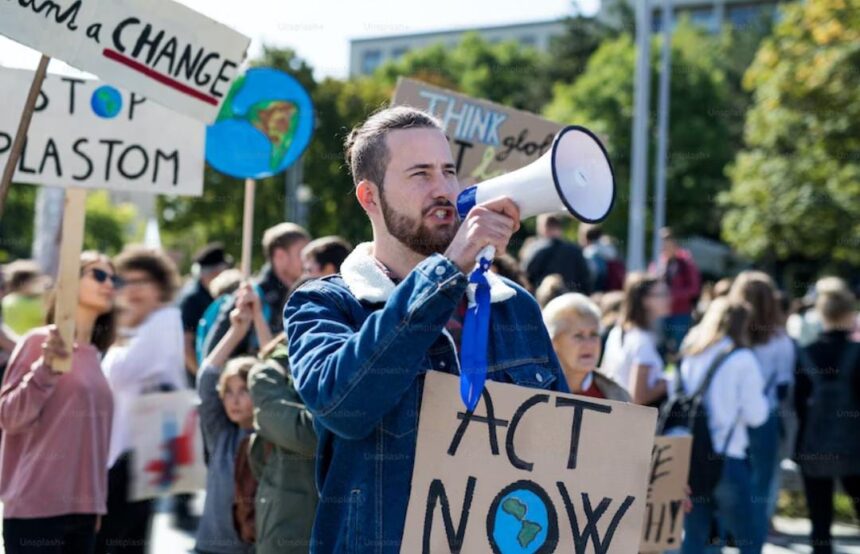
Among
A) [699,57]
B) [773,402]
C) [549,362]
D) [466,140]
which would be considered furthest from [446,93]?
[699,57]

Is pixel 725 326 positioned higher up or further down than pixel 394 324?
higher up

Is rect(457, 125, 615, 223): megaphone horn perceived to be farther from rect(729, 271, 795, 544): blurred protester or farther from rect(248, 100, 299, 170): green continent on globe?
rect(729, 271, 795, 544): blurred protester

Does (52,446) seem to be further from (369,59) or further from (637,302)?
(369,59)

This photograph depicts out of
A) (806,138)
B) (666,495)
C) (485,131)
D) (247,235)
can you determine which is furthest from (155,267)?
(806,138)

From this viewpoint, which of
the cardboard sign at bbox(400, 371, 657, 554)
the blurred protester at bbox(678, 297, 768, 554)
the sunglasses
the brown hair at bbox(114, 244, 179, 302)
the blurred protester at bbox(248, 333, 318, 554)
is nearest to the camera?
the cardboard sign at bbox(400, 371, 657, 554)

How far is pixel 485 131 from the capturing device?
656 centimetres

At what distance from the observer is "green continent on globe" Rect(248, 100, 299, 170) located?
6418 millimetres

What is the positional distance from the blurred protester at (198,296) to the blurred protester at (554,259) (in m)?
2.42

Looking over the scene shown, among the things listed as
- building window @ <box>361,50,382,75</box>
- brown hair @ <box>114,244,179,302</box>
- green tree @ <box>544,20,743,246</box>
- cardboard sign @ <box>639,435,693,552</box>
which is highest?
building window @ <box>361,50,382,75</box>

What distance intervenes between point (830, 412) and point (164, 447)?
4485 millimetres

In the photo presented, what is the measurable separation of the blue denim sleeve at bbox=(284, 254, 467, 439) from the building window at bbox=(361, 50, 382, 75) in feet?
280

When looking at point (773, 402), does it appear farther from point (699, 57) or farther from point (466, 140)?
point (699, 57)

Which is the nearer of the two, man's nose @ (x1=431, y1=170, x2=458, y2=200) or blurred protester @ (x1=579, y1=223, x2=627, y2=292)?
man's nose @ (x1=431, y1=170, x2=458, y2=200)

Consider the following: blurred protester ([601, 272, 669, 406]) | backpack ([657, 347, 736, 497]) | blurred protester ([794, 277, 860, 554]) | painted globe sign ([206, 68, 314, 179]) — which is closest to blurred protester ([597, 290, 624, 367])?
blurred protester ([601, 272, 669, 406])
